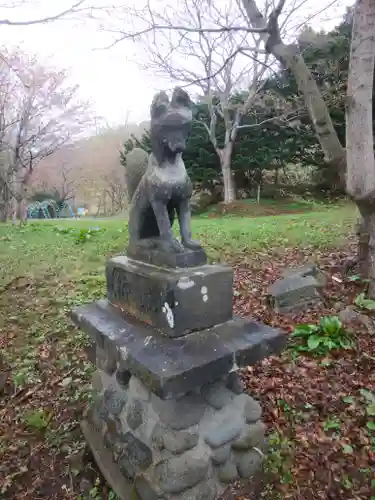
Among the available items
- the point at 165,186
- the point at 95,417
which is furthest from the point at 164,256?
the point at 95,417

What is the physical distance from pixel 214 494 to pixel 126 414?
0.64 metres

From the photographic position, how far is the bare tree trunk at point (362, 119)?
A: 11.8ft

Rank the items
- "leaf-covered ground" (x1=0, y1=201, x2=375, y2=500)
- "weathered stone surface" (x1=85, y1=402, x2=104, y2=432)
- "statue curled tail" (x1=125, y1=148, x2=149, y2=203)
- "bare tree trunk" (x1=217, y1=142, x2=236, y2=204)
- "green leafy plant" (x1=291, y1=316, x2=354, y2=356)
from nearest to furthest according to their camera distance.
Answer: "leaf-covered ground" (x1=0, y1=201, x2=375, y2=500) → "statue curled tail" (x1=125, y1=148, x2=149, y2=203) → "weathered stone surface" (x1=85, y1=402, x2=104, y2=432) → "green leafy plant" (x1=291, y1=316, x2=354, y2=356) → "bare tree trunk" (x1=217, y1=142, x2=236, y2=204)

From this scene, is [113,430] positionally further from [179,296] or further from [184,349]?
[179,296]

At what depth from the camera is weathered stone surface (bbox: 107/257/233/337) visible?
1.71 metres

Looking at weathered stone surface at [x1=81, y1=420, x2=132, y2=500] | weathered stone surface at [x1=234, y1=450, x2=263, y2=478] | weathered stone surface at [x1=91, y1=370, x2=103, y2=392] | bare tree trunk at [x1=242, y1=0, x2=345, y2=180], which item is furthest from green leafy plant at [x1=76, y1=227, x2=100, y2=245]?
weathered stone surface at [x1=234, y1=450, x2=263, y2=478]

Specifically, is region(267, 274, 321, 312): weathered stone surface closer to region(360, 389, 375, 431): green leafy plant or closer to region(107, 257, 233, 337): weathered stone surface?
region(360, 389, 375, 431): green leafy plant

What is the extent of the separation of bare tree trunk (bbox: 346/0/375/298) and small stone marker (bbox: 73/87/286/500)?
2463 millimetres

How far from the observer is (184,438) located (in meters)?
1.77

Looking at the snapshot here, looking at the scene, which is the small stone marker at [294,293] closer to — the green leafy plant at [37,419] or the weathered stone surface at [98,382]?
the weathered stone surface at [98,382]

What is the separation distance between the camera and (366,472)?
2012 mm

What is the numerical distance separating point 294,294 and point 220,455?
219 cm

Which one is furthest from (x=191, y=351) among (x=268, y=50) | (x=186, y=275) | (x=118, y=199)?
(x=118, y=199)

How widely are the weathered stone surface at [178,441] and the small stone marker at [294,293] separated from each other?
7.26ft
